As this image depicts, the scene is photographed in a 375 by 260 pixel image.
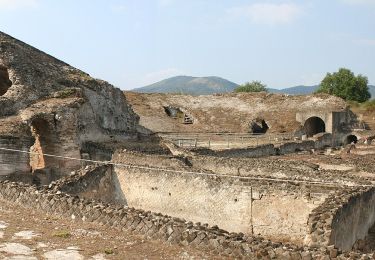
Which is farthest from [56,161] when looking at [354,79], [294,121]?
[354,79]

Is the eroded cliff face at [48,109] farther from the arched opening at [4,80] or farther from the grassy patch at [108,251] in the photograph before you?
the grassy patch at [108,251]

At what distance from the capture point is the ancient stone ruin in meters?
9.55

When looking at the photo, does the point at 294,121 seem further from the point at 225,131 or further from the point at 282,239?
the point at 282,239

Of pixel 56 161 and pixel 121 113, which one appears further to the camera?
pixel 121 113

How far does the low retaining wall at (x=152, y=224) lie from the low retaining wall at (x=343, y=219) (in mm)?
1095

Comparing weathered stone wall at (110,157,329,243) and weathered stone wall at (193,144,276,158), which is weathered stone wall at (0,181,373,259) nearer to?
weathered stone wall at (110,157,329,243)

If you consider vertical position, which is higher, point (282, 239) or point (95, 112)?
point (95, 112)

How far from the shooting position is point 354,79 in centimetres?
8925

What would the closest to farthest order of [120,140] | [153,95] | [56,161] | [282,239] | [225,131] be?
[282,239] < [56,161] < [120,140] < [225,131] < [153,95]

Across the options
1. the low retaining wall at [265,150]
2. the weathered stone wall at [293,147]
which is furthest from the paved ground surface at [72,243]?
the weathered stone wall at [293,147]

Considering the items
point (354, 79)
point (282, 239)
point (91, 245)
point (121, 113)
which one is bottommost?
point (282, 239)

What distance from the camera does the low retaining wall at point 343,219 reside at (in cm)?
966

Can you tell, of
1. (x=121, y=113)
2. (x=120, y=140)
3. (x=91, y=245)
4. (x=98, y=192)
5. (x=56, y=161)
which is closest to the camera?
(x=91, y=245)

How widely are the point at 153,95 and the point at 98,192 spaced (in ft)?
146
